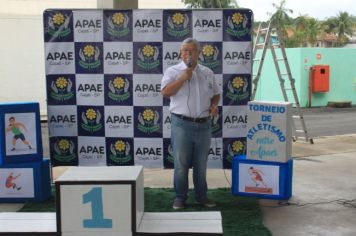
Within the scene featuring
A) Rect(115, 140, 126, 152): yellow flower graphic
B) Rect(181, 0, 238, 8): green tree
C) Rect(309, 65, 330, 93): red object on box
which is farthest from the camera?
Rect(181, 0, 238, 8): green tree

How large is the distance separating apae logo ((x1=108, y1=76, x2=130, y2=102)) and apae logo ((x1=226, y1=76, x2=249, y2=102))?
3.63 ft

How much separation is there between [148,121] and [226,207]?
1324 mm

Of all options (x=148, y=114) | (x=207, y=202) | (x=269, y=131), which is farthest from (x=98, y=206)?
(x=148, y=114)

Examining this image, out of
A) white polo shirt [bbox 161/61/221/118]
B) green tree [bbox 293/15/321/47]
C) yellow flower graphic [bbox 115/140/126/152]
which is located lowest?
yellow flower graphic [bbox 115/140/126/152]

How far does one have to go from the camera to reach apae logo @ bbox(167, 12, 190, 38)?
5.22m

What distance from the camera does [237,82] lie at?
5.28 m

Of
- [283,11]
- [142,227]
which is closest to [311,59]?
[142,227]

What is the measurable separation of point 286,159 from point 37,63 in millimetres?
9949

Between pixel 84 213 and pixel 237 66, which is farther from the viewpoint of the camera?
pixel 237 66

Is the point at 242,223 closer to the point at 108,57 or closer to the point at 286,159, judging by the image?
the point at 286,159

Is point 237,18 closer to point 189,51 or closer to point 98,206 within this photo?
point 189,51

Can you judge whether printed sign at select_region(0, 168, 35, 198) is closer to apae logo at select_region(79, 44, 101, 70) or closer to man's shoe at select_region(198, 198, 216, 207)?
apae logo at select_region(79, 44, 101, 70)

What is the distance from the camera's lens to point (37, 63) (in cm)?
1325

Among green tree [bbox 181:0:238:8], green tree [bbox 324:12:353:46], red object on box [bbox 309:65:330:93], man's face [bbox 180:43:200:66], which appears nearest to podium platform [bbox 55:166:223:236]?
man's face [bbox 180:43:200:66]
